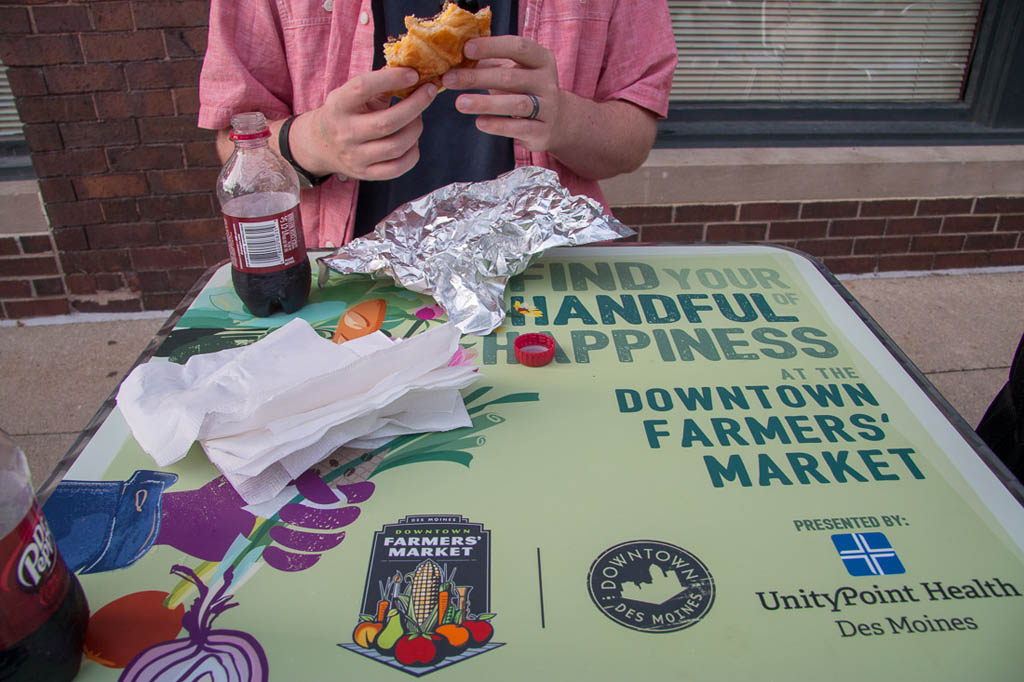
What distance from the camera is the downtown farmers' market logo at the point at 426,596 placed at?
32.4 inches

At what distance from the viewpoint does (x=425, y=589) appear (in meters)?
0.90

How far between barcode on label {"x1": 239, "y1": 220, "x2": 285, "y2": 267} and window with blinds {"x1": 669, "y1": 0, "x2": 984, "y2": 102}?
261 cm

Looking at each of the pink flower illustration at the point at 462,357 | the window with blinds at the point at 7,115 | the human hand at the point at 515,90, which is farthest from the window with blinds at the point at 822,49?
the window with blinds at the point at 7,115

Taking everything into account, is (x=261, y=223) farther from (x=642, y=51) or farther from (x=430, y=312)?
(x=642, y=51)

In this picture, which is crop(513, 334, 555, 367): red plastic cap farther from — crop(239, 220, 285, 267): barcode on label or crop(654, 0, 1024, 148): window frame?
crop(654, 0, 1024, 148): window frame

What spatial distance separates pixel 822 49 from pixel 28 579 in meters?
3.73

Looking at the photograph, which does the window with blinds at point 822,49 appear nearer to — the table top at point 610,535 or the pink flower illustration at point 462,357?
the table top at point 610,535

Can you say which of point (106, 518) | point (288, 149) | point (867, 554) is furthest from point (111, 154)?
point (867, 554)

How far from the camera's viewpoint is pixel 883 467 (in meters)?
1.09

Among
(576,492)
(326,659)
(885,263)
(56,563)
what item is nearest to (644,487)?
(576,492)

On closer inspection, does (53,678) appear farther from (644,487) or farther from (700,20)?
(700,20)

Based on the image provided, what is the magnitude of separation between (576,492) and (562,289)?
0.66 m

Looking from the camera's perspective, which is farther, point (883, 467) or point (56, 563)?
point (883, 467)

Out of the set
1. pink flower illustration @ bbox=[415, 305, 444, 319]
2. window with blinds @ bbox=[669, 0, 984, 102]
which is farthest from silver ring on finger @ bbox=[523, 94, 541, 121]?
window with blinds @ bbox=[669, 0, 984, 102]
